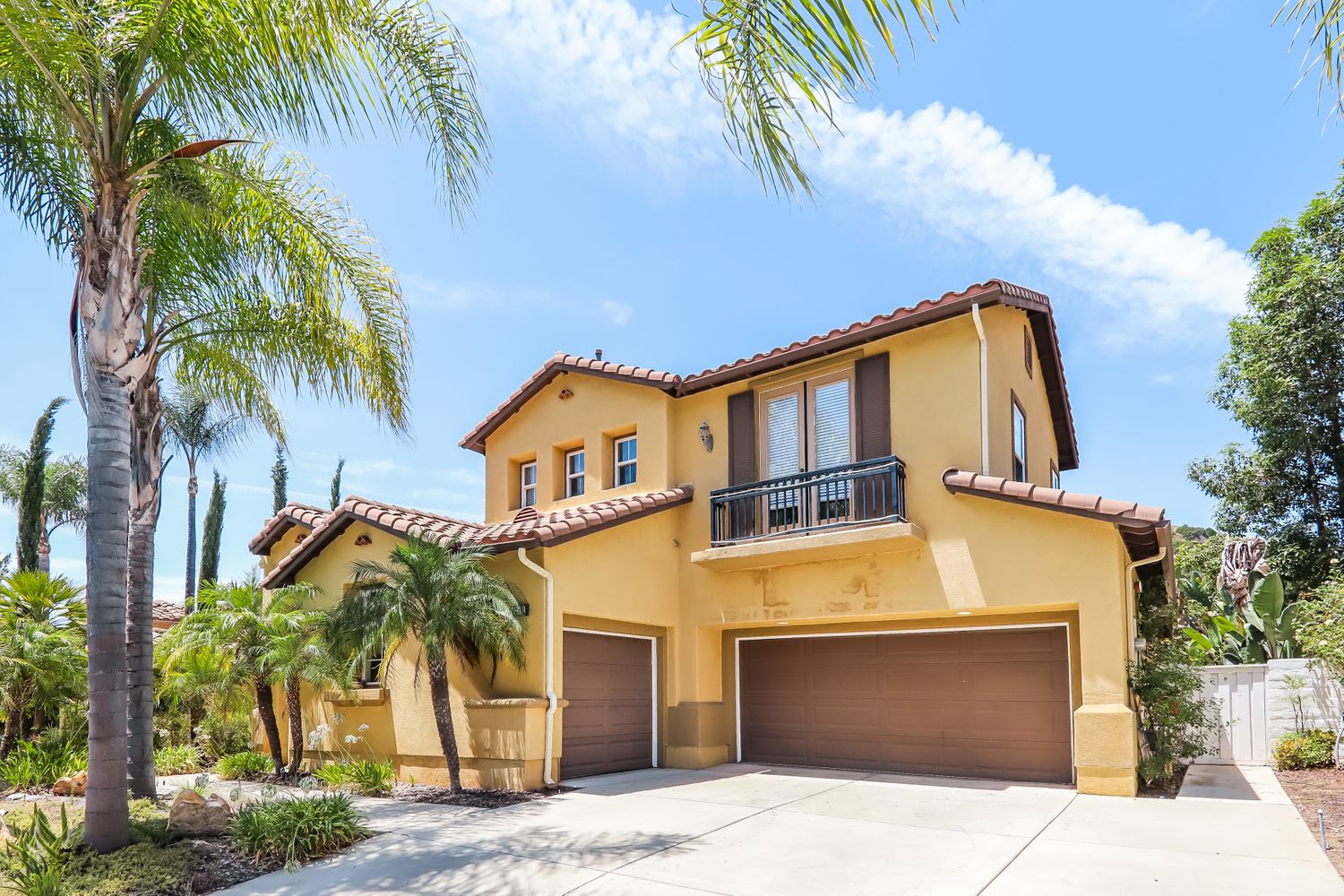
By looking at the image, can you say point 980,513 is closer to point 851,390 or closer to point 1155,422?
point 851,390

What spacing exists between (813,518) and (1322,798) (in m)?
7.34

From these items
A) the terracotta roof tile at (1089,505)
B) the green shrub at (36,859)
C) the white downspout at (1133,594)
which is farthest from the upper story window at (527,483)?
the green shrub at (36,859)

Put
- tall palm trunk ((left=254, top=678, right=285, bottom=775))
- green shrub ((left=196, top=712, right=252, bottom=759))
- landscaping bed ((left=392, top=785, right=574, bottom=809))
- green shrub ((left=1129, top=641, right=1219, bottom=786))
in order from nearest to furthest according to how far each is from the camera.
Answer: landscaping bed ((left=392, top=785, right=574, bottom=809))
green shrub ((left=1129, top=641, right=1219, bottom=786))
tall palm trunk ((left=254, top=678, right=285, bottom=775))
green shrub ((left=196, top=712, right=252, bottom=759))

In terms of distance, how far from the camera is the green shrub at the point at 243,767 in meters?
14.5

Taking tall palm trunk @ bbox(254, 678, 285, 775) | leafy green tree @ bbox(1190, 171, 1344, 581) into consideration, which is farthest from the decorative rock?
leafy green tree @ bbox(1190, 171, 1344, 581)

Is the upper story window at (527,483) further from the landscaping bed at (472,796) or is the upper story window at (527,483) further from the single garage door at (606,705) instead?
the landscaping bed at (472,796)

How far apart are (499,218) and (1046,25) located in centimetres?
561

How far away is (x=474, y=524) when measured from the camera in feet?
50.6

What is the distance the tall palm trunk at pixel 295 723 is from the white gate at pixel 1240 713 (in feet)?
48.0

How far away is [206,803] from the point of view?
927 centimetres

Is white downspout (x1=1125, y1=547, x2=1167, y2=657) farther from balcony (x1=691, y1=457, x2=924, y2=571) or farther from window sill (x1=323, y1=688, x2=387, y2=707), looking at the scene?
window sill (x1=323, y1=688, x2=387, y2=707)

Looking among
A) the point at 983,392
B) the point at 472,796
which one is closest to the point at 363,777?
the point at 472,796

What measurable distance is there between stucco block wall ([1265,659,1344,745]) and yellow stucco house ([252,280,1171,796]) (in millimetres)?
2630

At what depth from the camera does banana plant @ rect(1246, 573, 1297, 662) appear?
52.7 feet
